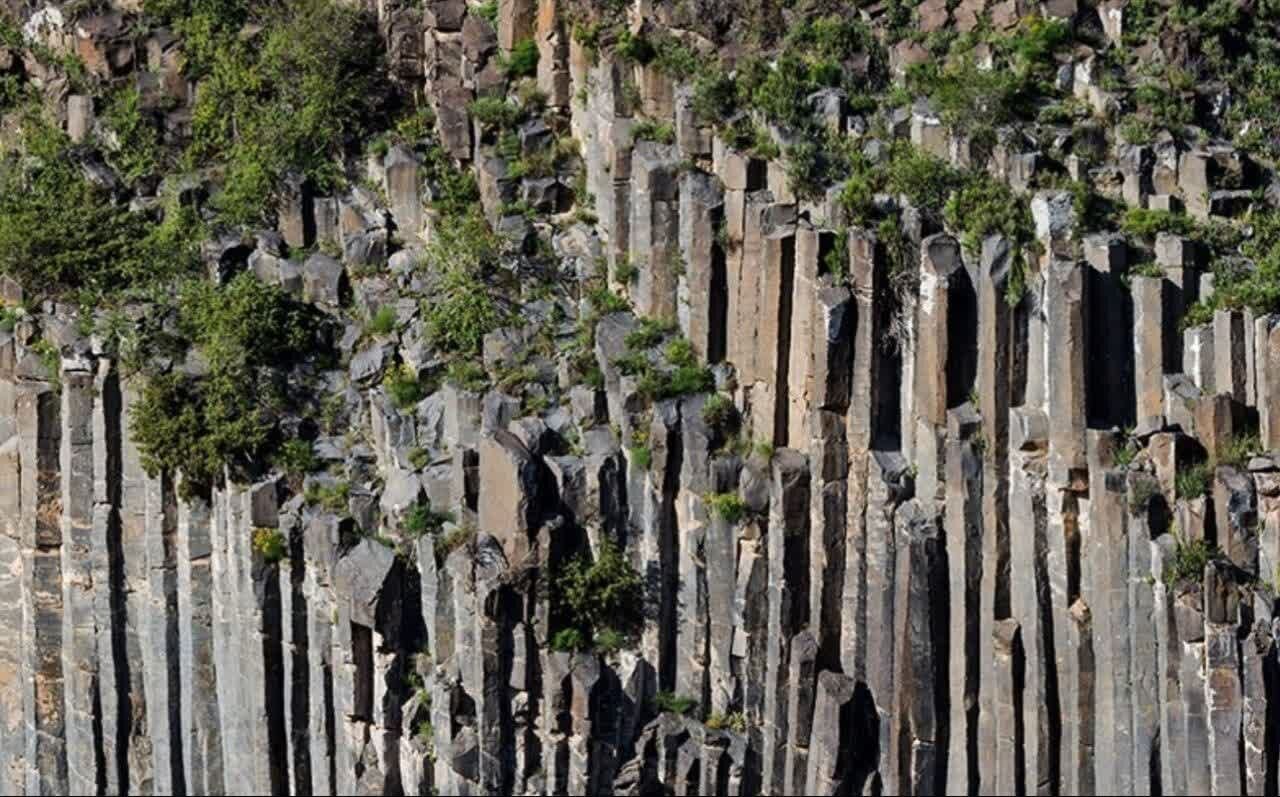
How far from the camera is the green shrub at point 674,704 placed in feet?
182

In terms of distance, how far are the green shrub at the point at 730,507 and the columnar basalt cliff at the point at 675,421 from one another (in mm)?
40

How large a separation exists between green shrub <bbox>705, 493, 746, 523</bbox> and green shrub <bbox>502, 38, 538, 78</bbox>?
7978mm

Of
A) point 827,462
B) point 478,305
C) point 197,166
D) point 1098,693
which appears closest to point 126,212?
point 197,166

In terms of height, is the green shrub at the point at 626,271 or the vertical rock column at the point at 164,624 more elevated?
the green shrub at the point at 626,271

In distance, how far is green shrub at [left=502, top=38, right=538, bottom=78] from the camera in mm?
60375

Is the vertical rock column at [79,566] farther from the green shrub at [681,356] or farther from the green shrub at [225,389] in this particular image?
the green shrub at [681,356]

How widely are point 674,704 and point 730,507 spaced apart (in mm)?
2499

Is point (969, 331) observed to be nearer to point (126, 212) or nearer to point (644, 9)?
point (644, 9)

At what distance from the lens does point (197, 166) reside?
61406 mm

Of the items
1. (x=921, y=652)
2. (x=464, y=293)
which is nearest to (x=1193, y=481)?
(x=921, y=652)

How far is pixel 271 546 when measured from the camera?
185 ft

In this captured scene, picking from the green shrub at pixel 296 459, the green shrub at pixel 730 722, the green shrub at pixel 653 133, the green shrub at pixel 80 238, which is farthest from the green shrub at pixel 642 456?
the green shrub at pixel 80 238

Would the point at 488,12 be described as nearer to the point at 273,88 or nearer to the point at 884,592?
the point at 273,88

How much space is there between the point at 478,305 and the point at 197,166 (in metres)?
5.91
